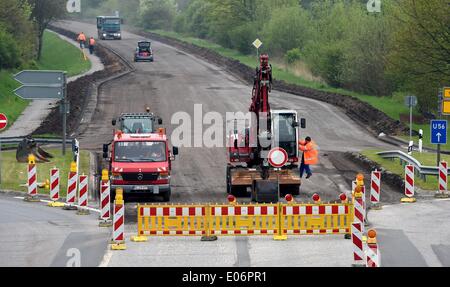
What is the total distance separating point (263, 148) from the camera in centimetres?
3106

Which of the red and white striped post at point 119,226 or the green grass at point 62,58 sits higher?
the green grass at point 62,58

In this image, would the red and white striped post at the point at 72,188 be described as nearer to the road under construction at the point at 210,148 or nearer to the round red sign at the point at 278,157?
the road under construction at the point at 210,148

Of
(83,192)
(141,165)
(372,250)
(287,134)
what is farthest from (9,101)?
(372,250)

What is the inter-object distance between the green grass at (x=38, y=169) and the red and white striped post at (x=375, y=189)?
953 centimetres

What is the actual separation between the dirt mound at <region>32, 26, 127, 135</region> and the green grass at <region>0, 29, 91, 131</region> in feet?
5.86

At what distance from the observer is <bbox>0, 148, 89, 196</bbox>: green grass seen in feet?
A: 107

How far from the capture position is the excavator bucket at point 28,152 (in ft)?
121

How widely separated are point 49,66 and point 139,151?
5242 cm

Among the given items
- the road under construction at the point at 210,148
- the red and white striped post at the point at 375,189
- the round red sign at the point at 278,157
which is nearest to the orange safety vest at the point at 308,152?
the road under construction at the point at 210,148

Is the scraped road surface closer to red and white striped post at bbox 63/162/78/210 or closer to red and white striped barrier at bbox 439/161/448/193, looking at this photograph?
red and white striped barrier at bbox 439/161/448/193

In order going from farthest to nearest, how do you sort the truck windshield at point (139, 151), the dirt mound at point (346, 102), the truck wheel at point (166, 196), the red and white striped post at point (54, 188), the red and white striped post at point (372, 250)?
the dirt mound at point (346, 102) → the truck windshield at point (139, 151) → the truck wheel at point (166, 196) → the red and white striped post at point (54, 188) → the red and white striped post at point (372, 250)

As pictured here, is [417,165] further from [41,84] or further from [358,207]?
[41,84]

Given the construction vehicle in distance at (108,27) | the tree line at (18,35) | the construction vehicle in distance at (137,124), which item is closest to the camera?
the construction vehicle in distance at (137,124)

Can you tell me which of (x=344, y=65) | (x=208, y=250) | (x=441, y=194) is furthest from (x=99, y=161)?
(x=344, y=65)
